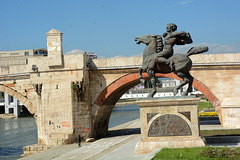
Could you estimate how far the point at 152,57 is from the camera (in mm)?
11695

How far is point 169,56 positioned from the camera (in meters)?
11.8

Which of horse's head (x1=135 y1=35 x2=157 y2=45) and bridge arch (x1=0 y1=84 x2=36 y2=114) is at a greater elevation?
horse's head (x1=135 y1=35 x2=157 y2=45)

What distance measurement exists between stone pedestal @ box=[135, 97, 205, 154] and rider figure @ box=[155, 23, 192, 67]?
148 cm

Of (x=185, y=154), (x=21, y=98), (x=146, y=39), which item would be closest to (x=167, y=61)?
(x=146, y=39)

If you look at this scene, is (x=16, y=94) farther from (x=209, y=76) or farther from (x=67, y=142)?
(x=209, y=76)

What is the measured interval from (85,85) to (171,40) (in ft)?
31.8

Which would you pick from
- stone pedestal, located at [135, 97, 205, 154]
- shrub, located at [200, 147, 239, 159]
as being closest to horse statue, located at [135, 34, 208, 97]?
stone pedestal, located at [135, 97, 205, 154]

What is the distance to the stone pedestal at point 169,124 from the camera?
10.8 metres

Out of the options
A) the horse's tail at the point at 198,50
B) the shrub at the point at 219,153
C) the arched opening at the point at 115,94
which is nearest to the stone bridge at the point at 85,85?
the arched opening at the point at 115,94

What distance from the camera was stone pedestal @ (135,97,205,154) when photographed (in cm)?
1080

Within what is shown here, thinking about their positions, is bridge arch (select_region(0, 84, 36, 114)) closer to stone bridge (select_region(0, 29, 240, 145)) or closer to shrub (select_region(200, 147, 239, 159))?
stone bridge (select_region(0, 29, 240, 145))

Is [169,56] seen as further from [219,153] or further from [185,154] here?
[219,153]

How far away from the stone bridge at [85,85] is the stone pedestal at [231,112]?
52 mm

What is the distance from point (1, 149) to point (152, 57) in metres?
15.6
